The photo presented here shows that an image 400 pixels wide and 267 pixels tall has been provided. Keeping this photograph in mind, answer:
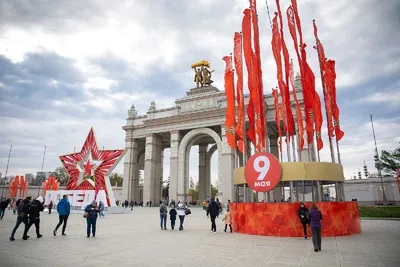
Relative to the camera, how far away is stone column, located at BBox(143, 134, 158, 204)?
47969 mm

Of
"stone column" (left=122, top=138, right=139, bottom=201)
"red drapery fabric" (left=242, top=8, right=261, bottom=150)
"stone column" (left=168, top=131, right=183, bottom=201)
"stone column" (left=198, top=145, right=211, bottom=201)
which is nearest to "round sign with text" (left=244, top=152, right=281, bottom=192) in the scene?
"red drapery fabric" (left=242, top=8, right=261, bottom=150)

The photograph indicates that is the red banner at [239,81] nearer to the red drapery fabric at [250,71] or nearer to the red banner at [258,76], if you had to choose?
the red drapery fabric at [250,71]

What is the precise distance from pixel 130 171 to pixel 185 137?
43.6ft

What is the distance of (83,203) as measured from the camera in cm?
2861

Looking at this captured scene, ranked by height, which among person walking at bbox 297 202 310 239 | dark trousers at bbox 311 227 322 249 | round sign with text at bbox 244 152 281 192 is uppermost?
round sign with text at bbox 244 152 281 192

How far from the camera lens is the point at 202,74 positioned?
49.6 m

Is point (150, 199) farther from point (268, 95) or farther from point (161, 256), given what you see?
point (161, 256)

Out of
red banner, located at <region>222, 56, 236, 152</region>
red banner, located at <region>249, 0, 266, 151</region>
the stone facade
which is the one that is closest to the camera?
red banner, located at <region>249, 0, 266, 151</region>

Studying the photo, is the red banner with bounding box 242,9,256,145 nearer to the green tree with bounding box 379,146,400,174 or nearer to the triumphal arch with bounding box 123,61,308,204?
the triumphal arch with bounding box 123,61,308,204

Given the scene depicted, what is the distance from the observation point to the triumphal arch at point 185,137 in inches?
1687

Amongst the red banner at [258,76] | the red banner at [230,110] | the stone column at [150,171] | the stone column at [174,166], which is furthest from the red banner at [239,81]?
the stone column at [150,171]

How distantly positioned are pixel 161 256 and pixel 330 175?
9697 mm

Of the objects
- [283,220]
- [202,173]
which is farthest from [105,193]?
[202,173]

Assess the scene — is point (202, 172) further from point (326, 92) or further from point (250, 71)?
point (250, 71)
